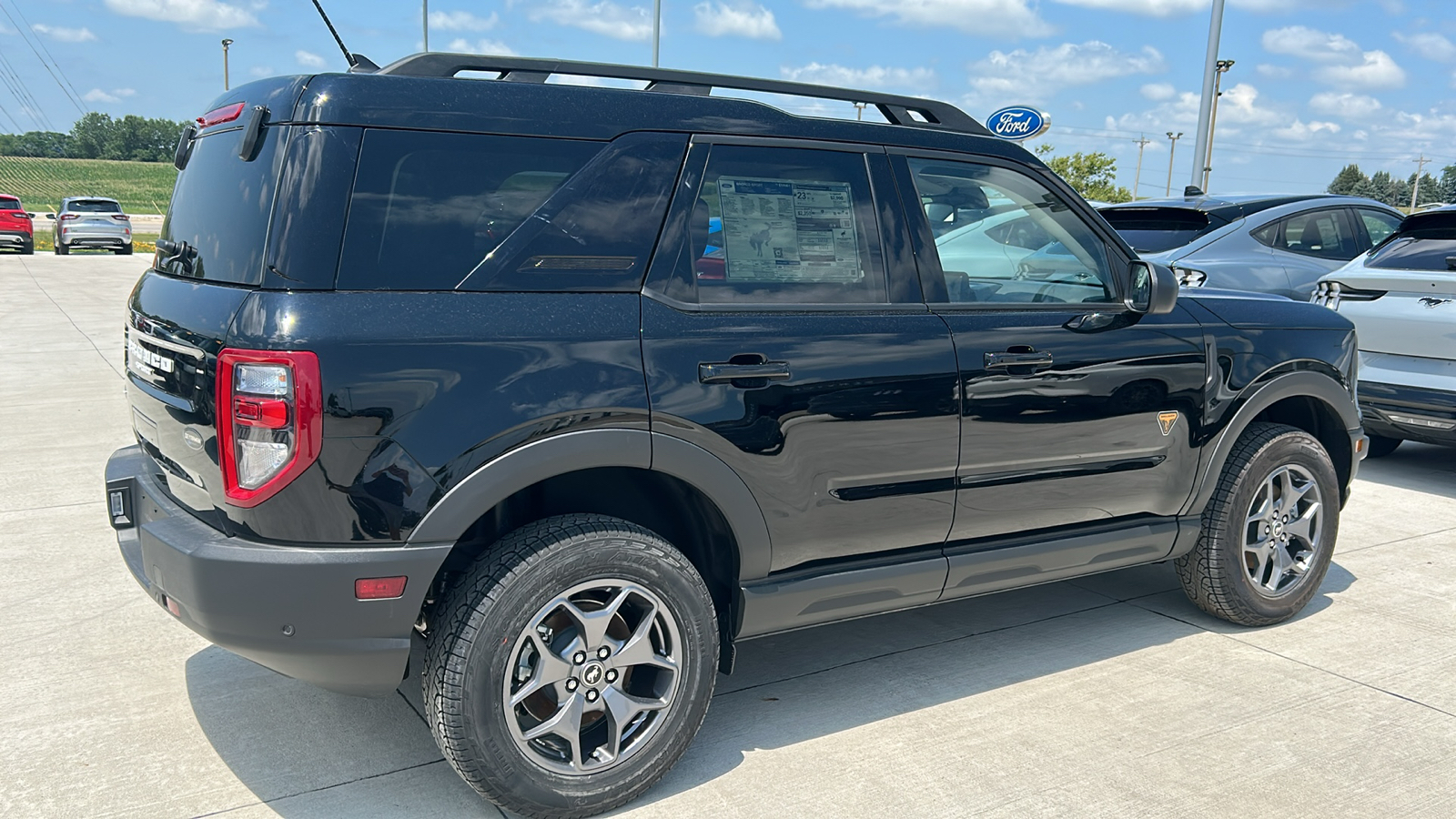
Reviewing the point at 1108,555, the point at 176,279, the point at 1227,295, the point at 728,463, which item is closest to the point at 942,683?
the point at 1108,555

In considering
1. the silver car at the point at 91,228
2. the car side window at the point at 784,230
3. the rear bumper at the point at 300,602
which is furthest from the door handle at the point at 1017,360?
the silver car at the point at 91,228

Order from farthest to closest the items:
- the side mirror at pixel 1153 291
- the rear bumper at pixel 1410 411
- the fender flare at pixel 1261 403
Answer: the rear bumper at pixel 1410 411
the fender flare at pixel 1261 403
the side mirror at pixel 1153 291

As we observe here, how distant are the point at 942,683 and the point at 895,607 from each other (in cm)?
55

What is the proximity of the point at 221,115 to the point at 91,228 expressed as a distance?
29.4m

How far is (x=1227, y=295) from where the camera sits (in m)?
4.26

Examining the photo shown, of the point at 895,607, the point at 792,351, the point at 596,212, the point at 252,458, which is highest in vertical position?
the point at 596,212

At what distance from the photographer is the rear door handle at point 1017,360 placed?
3439 mm

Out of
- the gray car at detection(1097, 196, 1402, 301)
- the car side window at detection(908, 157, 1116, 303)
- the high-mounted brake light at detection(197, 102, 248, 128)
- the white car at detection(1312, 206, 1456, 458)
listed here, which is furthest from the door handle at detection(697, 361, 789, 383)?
the gray car at detection(1097, 196, 1402, 301)

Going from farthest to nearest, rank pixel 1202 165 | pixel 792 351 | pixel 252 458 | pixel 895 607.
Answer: pixel 1202 165 < pixel 895 607 < pixel 792 351 < pixel 252 458

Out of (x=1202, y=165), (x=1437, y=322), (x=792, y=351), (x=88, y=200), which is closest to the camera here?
(x=792, y=351)

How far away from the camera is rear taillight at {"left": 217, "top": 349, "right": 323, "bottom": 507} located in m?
2.46

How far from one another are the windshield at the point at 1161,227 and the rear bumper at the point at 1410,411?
1.78 meters

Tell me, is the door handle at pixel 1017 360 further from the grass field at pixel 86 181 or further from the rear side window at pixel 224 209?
the grass field at pixel 86 181

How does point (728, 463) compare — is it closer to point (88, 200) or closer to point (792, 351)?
point (792, 351)
